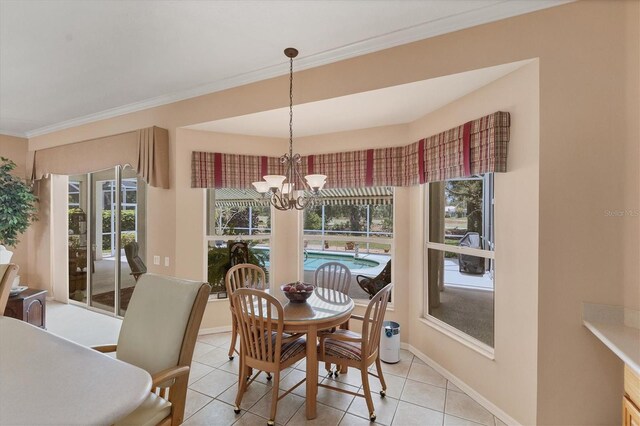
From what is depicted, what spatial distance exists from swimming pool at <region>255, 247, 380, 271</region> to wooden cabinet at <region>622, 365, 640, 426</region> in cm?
227

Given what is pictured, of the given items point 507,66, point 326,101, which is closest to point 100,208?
point 326,101

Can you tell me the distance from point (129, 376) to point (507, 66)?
2.80 metres

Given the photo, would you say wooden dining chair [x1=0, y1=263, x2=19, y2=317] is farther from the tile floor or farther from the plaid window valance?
the plaid window valance

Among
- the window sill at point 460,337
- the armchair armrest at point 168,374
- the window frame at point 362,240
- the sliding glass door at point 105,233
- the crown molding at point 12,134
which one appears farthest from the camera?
the crown molding at point 12,134

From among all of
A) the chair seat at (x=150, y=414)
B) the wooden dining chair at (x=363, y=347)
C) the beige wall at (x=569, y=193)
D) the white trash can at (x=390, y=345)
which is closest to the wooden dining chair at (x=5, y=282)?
the chair seat at (x=150, y=414)

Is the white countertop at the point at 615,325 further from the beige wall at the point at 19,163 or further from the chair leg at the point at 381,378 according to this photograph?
the beige wall at the point at 19,163

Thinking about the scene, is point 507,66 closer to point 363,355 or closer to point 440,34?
point 440,34

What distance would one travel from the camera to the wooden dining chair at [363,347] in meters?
2.16

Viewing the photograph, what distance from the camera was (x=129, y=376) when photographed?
1139mm

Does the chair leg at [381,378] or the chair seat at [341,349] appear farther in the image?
the chair leg at [381,378]

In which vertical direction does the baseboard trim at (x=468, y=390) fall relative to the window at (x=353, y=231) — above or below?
below

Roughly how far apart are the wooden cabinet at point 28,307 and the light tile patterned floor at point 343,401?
2094 mm

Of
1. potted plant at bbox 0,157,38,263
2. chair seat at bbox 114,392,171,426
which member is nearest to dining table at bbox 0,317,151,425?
chair seat at bbox 114,392,171,426

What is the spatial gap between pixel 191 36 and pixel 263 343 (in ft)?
8.00
